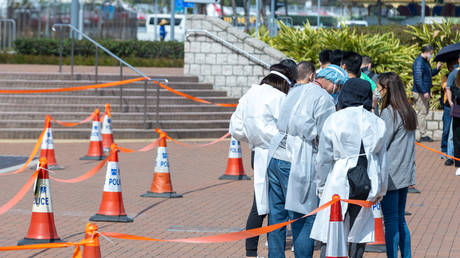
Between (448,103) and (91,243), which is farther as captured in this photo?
(448,103)

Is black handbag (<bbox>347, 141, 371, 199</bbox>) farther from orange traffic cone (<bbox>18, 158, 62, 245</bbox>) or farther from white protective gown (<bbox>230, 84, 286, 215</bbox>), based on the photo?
orange traffic cone (<bbox>18, 158, 62, 245</bbox>)

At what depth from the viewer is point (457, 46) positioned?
43.5 feet

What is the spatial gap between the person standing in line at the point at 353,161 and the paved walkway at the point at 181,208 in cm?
179

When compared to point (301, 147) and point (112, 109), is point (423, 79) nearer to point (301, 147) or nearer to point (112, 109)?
point (112, 109)

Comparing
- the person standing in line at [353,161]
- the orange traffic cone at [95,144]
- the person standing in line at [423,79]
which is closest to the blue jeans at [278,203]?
the person standing in line at [353,161]

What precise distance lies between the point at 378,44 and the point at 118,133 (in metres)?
7.13

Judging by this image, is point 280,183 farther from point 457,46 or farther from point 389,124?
point 457,46

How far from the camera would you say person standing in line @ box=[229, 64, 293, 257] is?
7.25 meters

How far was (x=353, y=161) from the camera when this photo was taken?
6102 millimetres

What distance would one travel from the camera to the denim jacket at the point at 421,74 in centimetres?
1617

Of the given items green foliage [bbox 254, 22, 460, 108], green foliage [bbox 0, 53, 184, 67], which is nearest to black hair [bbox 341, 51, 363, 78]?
green foliage [bbox 254, 22, 460, 108]

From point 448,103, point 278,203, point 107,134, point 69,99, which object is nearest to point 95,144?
point 107,134

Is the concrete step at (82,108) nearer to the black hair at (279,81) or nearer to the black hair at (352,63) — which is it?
the black hair at (352,63)

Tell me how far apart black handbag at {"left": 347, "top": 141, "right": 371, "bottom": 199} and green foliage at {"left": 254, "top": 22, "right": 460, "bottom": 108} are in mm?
14021
